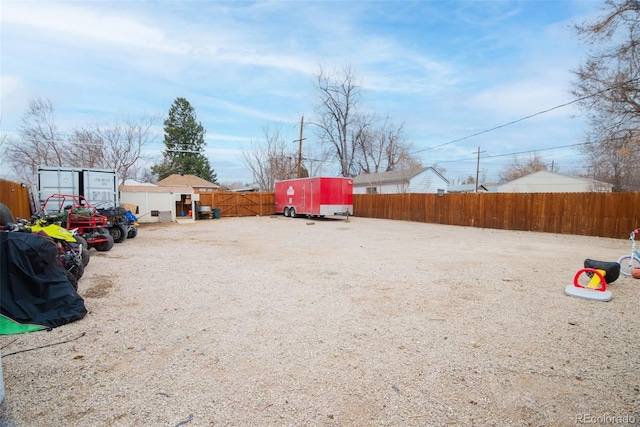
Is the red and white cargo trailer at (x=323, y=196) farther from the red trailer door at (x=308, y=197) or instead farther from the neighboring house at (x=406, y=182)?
the neighboring house at (x=406, y=182)

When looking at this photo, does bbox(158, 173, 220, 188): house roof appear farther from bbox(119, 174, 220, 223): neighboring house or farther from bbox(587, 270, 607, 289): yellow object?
bbox(587, 270, 607, 289): yellow object

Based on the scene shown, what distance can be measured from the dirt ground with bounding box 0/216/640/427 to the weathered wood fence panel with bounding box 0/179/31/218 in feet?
18.7

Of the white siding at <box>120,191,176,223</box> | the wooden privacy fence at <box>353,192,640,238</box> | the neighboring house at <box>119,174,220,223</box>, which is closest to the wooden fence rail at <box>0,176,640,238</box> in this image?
the wooden privacy fence at <box>353,192,640,238</box>

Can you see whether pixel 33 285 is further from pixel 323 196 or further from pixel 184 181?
pixel 184 181

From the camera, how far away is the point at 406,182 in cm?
3086

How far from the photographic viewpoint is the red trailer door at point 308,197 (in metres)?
20.3

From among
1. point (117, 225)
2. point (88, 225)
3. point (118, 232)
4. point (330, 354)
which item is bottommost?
point (330, 354)

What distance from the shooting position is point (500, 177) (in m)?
51.1

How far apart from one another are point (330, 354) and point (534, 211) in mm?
14630

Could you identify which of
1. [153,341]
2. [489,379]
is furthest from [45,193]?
[489,379]

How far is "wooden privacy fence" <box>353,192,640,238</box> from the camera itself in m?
12.1

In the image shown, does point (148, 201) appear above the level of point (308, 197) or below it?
below

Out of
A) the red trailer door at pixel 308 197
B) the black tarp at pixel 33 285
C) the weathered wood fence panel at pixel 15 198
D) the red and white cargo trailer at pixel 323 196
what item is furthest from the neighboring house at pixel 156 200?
the black tarp at pixel 33 285

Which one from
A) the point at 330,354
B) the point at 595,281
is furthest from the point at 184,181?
the point at 595,281
